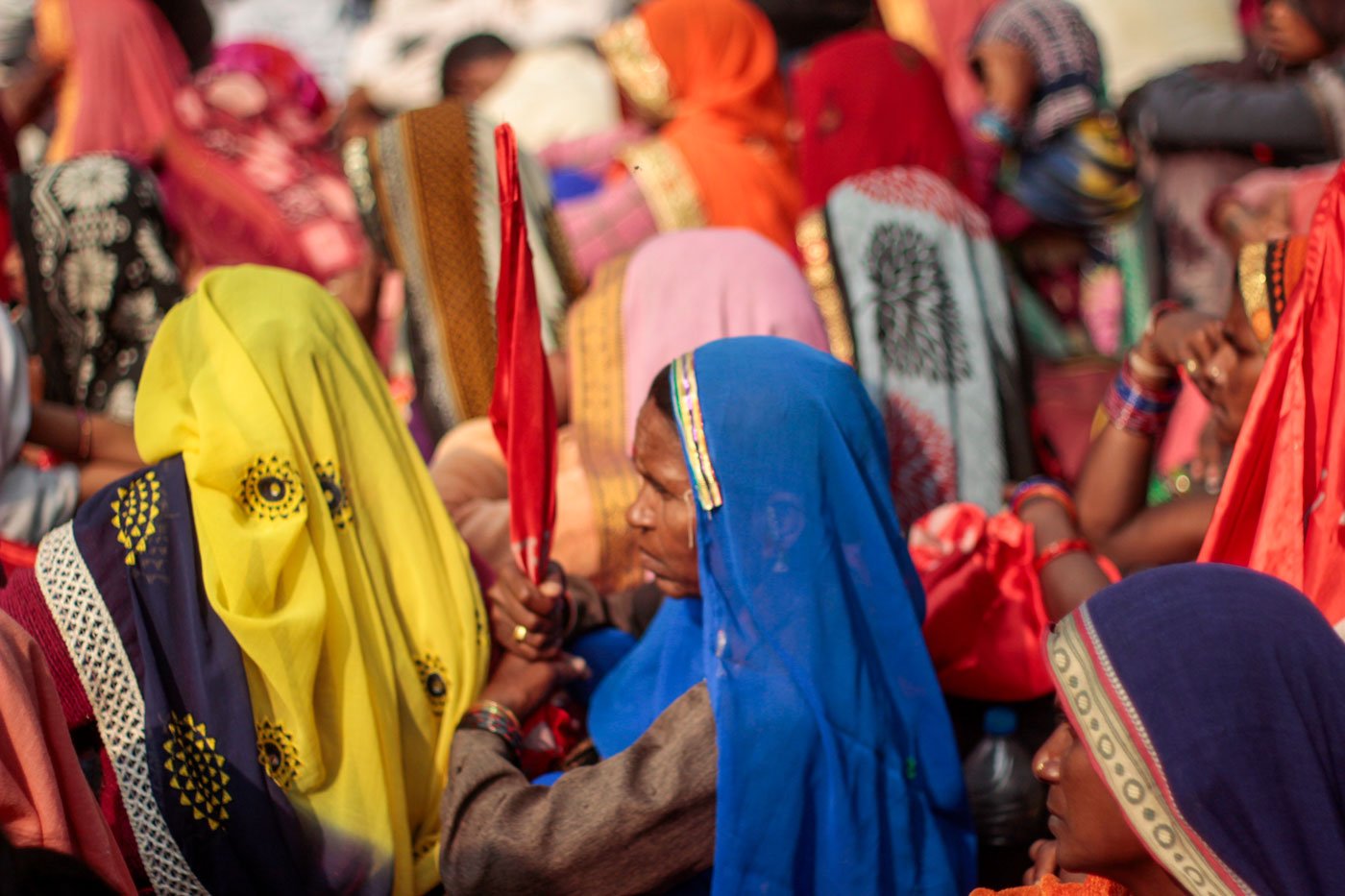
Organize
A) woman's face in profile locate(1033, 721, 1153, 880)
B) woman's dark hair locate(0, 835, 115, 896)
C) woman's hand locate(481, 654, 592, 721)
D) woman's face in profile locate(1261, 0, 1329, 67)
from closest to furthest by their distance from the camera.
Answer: woman's dark hair locate(0, 835, 115, 896)
woman's face in profile locate(1033, 721, 1153, 880)
woman's hand locate(481, 654, 592, 721)
woman's face in profile locate(1261, 0, 1329, 67)

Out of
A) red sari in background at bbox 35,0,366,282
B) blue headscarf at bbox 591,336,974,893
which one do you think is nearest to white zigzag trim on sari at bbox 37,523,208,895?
blue headscarf at bbox 591,336,974,893

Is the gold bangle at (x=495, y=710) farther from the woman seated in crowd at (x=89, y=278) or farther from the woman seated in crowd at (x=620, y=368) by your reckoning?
the woman seated in crowd at (x=89, y=278)

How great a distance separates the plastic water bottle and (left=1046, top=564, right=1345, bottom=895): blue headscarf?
2.91 feet

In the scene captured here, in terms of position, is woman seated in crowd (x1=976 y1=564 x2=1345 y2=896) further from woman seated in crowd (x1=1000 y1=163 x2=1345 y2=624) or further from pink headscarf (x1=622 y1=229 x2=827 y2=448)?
pink headscarf (x1=622 y1=229 x2=827 y2=448)

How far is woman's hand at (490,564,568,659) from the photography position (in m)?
2.30

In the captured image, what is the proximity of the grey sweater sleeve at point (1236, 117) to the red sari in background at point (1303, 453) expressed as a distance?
7.32ft

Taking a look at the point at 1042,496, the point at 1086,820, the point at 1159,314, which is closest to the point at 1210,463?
the point at 1159,314

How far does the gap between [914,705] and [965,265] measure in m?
1.50

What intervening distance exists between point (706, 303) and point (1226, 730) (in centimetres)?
166

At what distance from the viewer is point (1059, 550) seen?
2678 millimetres

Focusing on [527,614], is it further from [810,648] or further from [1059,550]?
[1059,550]

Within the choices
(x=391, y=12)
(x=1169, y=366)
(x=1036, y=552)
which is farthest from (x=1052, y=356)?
(x=391, y=12)

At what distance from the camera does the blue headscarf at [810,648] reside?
1.99 meters

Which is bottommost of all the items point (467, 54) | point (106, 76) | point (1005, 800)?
point (1005, 800)
